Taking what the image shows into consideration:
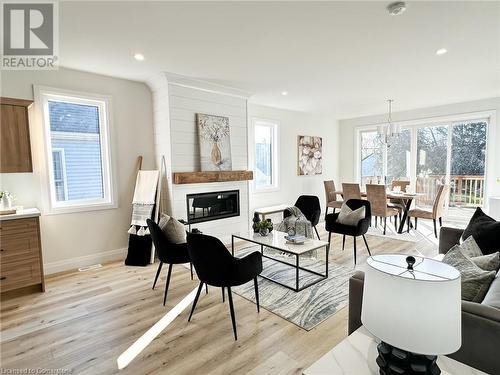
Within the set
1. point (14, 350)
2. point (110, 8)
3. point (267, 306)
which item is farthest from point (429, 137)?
point (14, 350)

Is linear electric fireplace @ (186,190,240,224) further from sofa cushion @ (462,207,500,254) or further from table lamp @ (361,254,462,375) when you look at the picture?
table lamp @ (361,254,462,375)

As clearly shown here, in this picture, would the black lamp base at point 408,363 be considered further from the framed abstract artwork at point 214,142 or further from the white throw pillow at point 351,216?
the framed abstract artwork at point 214,142

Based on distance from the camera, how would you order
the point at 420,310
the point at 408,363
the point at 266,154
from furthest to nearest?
1. the point at 266,154
2. the point at 408,363
3. the point at 420,310

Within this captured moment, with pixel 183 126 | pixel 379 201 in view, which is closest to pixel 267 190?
pixel 379 201

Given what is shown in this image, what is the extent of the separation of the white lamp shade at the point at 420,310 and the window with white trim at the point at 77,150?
13.0 feet

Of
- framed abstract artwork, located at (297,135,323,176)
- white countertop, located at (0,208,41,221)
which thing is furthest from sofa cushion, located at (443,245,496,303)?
framed abstract artwork, located at (297,135,323,176)

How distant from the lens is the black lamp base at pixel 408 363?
986 millimetres

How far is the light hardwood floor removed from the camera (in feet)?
6.48

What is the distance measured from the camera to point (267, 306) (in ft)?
8.95

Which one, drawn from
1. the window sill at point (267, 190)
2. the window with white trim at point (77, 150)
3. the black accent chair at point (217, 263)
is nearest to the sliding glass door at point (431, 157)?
the window sill at point (267, 190)

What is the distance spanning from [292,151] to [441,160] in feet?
11.1

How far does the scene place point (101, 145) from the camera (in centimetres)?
396

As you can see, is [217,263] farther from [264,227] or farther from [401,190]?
[401,190]

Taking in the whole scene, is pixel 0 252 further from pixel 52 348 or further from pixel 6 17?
pixel 6 17
